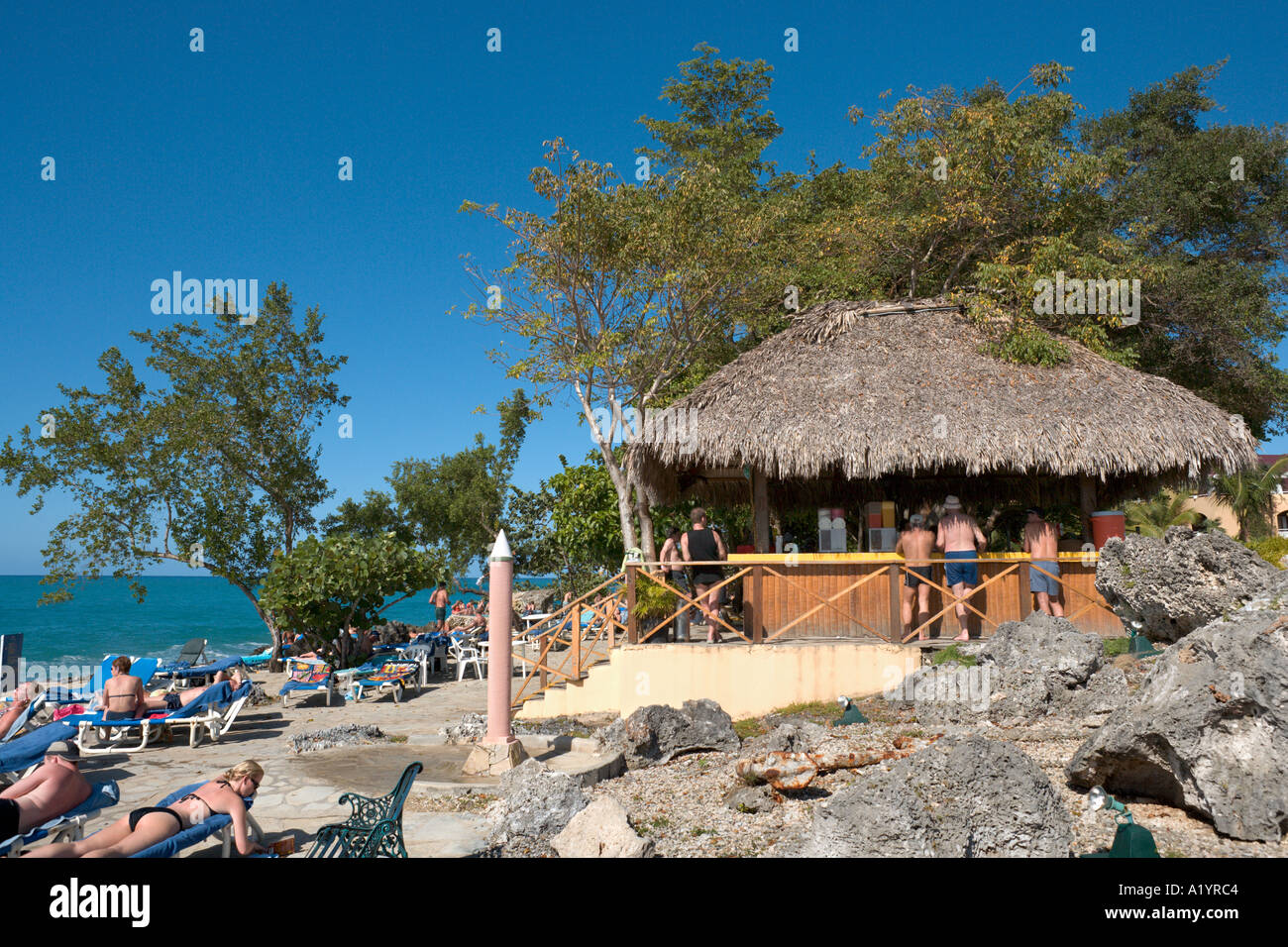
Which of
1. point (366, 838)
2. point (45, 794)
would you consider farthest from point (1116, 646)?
point (45, 794)

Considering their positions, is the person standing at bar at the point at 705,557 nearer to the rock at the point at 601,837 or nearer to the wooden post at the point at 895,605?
the wooden post at the point at 895,605

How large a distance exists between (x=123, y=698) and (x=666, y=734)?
19.2ft

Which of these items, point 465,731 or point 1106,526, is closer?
point 465,731

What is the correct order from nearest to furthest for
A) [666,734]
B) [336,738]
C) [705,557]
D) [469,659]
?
[666,734]
[336,738]
[705,557]
[469,659]

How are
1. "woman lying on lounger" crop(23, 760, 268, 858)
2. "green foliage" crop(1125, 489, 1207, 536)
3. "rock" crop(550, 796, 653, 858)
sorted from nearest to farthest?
"woman lying on lounger" crop(23, 760, 268, 858) → "rock" crop(550, 796, 653, 858) → "green foliage" crop(1125, 489, 1207, 536)

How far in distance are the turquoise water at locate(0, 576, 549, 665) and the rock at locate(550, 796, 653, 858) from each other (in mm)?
24882

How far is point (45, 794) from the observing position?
15.6ft

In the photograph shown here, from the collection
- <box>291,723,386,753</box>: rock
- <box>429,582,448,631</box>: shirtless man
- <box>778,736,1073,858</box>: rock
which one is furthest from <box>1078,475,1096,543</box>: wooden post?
<box>429,582,448,631</box>: shirtless man

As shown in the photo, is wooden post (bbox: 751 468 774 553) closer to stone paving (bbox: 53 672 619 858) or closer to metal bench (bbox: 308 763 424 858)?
stone paving (bbox: 53 672 619 858)

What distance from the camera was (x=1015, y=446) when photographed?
32.2 ft

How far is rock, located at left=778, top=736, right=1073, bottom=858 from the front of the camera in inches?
163

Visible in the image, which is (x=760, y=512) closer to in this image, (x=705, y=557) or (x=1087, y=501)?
(x=705, y=557)

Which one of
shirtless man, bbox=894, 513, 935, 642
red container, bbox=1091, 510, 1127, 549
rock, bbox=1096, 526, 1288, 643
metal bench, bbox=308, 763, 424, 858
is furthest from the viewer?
red container, bbox=1091, 510, 1127, 549
